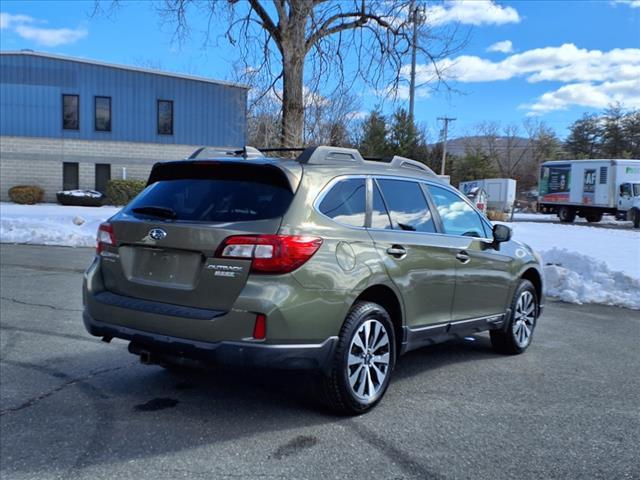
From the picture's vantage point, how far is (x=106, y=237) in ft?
14.0

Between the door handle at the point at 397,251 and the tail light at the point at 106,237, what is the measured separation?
6.53 ft

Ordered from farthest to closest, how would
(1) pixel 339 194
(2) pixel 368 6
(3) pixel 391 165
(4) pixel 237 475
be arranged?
(2) pixel 368 6
(3) pixel 391 165
(1) pixel 339 194
(4) pixel 237 475

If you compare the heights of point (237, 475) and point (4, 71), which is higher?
point (4, 71)

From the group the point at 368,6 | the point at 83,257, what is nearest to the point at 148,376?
the point at 83,257

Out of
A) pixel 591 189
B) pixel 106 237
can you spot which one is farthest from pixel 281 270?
pixel 591 189

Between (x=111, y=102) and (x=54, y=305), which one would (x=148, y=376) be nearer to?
(x=54, y=305)

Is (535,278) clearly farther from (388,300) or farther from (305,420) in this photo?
(305,420)

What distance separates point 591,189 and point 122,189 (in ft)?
88.0

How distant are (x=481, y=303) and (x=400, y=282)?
55.2 inches

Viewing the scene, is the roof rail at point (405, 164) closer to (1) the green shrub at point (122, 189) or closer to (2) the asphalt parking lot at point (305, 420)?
(2) the asphalt parking lot at point (305, 420)

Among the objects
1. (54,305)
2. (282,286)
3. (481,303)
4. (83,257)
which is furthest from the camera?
(83,257)

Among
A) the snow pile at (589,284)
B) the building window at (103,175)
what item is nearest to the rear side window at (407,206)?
the snow pile at (589,284)

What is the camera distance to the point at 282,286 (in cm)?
359

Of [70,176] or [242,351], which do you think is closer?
[242,351]
